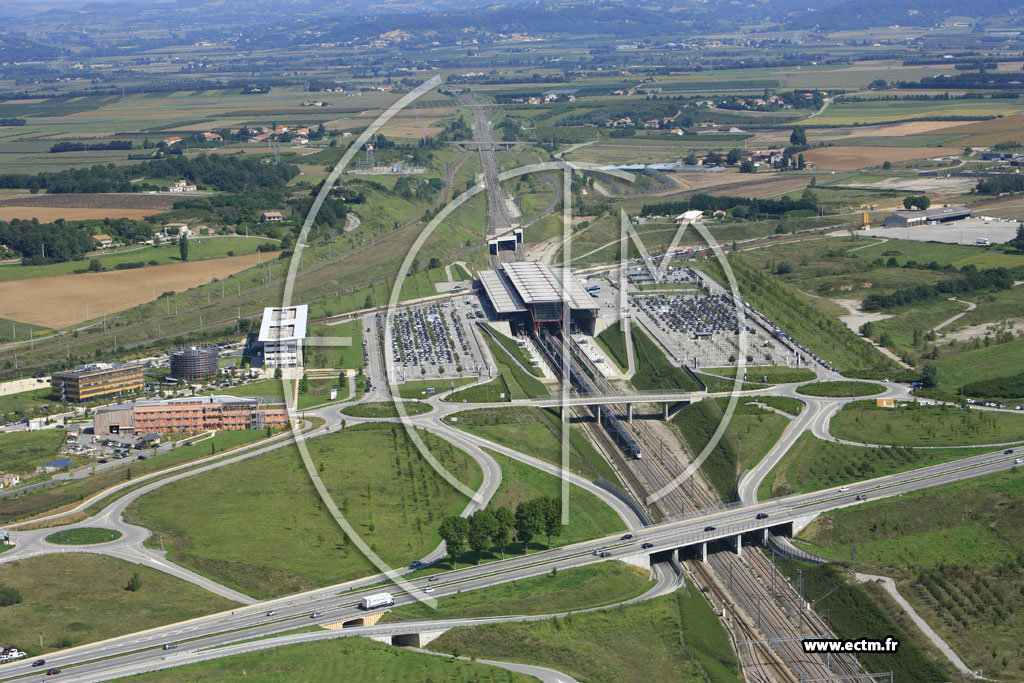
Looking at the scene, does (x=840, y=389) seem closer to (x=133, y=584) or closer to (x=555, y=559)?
(x=555, y=559)

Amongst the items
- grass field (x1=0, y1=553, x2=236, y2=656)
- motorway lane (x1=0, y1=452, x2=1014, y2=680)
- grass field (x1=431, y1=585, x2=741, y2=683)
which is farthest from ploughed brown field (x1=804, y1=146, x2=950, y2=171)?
grass field (x1=0, y1=553, x2=236, y2=656)

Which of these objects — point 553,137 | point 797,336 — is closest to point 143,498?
point 797,336

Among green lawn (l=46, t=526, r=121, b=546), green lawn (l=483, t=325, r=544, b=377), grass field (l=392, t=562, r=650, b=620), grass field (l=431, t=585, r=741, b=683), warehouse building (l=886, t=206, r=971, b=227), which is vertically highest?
warehouse building (l=886, t=206, r=971, b=227)

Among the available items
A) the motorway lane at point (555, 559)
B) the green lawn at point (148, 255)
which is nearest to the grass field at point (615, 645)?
the motorway lane at point (555, 559)

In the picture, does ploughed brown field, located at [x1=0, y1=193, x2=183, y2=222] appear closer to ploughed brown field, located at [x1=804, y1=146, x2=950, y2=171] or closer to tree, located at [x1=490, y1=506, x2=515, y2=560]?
ploughed brown field, located at [x1=804, y1=146, x2=950, y2=171]

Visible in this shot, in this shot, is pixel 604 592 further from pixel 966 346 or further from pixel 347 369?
pixel 966 346

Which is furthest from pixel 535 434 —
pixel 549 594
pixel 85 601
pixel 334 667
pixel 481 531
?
pixel 85 601

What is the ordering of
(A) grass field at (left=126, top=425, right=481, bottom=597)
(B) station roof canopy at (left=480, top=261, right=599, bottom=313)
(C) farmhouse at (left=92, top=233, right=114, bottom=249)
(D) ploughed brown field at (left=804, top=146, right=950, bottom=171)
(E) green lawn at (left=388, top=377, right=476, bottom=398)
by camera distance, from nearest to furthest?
(A) grass field at (left=126, top=425, right=481, bottom=597) → (E) green lawn at (left=388, top=377, right=476, bottom=398) → (B) station roof canopy at (left=480, top=261, right=599, bottom=313) → (C) farmhouse at (left=92, top=233, right=114, bottom=249) → (D) ploughed brown field at (left=804, top=146, right=950, bottom=171)

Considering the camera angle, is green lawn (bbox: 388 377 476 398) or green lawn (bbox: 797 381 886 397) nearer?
green lawn (bbox: 797 381 886 397)
